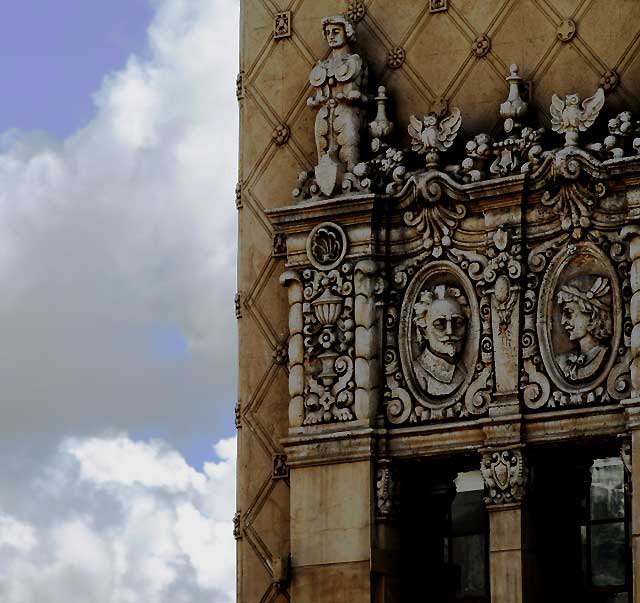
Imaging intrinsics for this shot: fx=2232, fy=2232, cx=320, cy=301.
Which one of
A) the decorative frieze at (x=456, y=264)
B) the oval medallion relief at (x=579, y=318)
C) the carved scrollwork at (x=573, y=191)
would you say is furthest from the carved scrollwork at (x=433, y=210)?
the oval medallion relief at (x=579, y=318)

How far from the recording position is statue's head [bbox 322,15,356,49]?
18859mm

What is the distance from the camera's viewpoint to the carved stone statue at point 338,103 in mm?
18594

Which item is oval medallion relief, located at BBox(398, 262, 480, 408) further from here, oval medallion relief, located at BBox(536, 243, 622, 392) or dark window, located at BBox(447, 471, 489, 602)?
dark window, located at BBox(447, 471, 489, 602)

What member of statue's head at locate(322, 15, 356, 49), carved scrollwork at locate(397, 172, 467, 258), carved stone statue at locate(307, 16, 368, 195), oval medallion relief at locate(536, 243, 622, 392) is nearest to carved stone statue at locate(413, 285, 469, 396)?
carved scrollwork at locate(397, 172, 467, 258)

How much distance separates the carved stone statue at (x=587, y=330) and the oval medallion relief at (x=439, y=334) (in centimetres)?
81

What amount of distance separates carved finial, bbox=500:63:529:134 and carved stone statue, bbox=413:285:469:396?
4.60ft

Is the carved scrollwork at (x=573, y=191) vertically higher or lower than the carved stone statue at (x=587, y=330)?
Result: higher

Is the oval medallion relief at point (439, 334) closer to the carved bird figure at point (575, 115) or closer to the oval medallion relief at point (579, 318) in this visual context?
the oval medallion relief at point (579, 318)

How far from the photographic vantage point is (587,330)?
1730 cm

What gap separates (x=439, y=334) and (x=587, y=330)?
4.19 feet

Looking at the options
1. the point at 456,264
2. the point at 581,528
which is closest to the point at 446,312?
the point at 456,264

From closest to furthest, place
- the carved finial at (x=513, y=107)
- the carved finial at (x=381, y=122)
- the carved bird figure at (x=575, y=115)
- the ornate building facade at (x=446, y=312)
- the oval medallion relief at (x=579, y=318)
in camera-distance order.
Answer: the oval medallion relief at (x=579, y=318), the ornate building facade at (x=446, y=312), the carved bird figure at (x=575, y=115), the carved finial at (x=513, y=107), the carved finial at (x=381, y=122)

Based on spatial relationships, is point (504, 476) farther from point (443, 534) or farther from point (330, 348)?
point (330, 348)

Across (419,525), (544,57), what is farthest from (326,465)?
(544,57)
